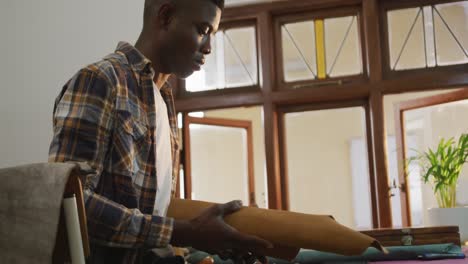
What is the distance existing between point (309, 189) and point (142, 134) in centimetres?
683

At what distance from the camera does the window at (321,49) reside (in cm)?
373

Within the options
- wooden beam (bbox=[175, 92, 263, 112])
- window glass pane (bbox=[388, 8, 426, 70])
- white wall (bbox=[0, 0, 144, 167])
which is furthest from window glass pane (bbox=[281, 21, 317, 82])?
white wall (bbox=[0, 0, 144, 167])

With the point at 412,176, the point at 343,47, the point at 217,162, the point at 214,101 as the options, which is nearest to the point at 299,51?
the point at 343,47

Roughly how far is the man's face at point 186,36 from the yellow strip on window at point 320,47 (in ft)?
8.31

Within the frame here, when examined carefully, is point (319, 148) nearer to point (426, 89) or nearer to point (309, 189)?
point (309, 189)

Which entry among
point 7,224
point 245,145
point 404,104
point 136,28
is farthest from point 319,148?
point 7,224

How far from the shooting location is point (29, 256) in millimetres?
874

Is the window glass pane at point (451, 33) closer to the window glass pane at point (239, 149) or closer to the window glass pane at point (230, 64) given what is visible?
the window glass pane at point (230, 64)

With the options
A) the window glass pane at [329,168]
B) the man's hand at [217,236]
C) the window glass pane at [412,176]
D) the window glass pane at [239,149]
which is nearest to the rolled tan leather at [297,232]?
the man's hand at [217,236]

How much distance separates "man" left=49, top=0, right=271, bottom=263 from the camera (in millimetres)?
1034

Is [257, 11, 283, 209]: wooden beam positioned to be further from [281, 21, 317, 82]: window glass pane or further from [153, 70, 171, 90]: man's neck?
[153, 70, 171, 90]: man's neck

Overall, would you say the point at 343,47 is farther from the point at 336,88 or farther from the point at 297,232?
the point at 297,232

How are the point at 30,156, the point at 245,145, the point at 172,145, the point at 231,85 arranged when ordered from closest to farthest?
the point at 172,145, the point at 30,156, the point at 231,85, the point at 245,145

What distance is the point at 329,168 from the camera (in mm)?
7922
